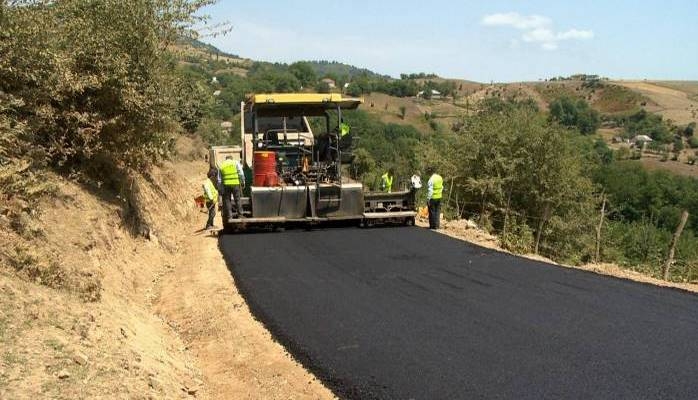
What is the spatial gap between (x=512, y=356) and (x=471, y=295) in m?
1.89

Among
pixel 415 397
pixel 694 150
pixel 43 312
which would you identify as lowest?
pixel 694 150

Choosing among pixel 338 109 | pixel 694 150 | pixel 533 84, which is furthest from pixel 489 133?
pixel 533 84

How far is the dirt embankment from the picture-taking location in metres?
3.77

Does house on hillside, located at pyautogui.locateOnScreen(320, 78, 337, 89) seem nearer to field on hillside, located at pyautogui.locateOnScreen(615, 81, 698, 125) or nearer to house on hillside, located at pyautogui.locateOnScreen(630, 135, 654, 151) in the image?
house on hillside, located at pyautogui.locateOnScreen(630, 135, 654, 151)

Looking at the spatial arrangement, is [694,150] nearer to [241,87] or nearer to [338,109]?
[241,87]

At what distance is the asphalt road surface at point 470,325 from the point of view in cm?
415

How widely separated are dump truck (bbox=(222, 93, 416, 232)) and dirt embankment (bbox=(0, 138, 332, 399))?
6.53ft

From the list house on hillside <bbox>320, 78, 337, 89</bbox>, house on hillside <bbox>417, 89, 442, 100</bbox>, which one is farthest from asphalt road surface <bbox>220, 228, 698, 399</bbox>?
house on hillside <bbox>417, 89, 442, 100</bbox>

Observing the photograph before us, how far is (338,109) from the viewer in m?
12.0

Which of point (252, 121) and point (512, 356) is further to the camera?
point (252, 121)

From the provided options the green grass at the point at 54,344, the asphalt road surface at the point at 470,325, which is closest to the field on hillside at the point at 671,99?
the asphalt road surface at the point at 470,325

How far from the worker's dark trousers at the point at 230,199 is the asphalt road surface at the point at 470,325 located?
83.2 inches

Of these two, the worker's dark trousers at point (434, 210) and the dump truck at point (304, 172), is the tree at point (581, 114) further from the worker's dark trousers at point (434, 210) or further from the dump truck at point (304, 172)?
the dump truck at point (304, 172)

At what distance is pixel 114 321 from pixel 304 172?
6.77 metres
